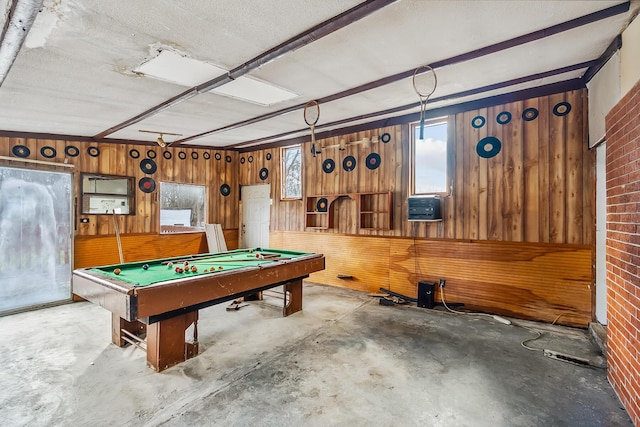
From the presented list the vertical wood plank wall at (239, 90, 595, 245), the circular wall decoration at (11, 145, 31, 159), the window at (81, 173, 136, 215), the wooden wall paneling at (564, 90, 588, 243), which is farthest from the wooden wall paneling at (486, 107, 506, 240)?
the circular wall decoration at (11, 145, 31, 159)

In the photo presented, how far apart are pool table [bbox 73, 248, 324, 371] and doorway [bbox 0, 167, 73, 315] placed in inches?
91.9

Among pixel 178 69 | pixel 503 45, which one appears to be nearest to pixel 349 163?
pixel 503 45

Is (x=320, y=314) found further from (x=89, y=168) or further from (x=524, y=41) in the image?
(x=89, y=168)

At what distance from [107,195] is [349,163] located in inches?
166

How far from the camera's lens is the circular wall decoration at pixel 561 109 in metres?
3.67

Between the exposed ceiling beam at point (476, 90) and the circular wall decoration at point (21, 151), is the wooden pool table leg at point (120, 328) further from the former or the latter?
the exposed ceiling beam at point (476, 90)

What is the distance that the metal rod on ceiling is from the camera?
1867mm

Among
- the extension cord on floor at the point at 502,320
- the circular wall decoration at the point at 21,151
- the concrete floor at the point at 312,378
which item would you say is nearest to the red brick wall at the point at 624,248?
the concrete floor at the point at 312,378

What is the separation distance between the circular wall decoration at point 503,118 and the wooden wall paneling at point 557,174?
1.44 ft

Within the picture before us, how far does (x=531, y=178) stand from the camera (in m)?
3.90

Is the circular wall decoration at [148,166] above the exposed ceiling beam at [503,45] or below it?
below

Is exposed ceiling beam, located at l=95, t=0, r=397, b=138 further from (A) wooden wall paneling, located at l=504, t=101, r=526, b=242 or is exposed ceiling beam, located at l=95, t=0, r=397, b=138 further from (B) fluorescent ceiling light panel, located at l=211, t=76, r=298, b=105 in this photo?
(A) wooden wall paneling, located at l=504, t=101, r=526, b=242

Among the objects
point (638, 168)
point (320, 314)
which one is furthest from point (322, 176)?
point (638, 168)

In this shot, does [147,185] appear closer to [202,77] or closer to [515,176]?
[202,77]
